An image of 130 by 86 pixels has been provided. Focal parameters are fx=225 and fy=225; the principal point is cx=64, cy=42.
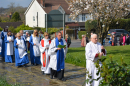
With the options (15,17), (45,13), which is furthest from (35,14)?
(15,17)

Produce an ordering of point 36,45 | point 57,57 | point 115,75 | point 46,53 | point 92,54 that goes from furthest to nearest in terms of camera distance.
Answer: point 36,45 → point 46,53 → point 57,57 → point 92,54 → point 115,75

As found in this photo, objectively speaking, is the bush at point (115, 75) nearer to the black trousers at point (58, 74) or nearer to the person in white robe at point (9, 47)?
the black trousers at point (58, 74)

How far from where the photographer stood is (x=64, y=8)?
181 feet

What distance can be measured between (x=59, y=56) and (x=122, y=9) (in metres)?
8.25

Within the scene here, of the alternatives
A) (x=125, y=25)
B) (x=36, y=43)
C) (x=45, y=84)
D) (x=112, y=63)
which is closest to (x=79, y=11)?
(x=36, y=43)

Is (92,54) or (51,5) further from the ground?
(51,5)

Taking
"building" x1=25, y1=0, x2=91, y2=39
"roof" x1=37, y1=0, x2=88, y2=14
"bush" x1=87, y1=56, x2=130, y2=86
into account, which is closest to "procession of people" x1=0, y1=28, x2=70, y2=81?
"bush" x1=87, y1=56, x2=130, y2=86

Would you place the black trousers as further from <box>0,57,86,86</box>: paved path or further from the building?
the building

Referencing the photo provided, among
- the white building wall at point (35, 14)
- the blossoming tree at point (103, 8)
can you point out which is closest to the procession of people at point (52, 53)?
the blossoming tree at point (103, 8)

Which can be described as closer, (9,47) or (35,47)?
(35,47)

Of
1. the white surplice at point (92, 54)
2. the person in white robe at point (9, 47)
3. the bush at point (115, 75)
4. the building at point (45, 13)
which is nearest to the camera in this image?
the bush at point (115, 75)

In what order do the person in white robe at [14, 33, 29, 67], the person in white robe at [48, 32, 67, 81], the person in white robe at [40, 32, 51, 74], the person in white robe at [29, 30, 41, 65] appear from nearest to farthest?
the person in white robe at [48, 32, 67, 81], the person in white robe at [40, 32, 51, 74], the person in white robe at [14, 33, 29, 67], the person in white robe at [29, 30, 41, 65]

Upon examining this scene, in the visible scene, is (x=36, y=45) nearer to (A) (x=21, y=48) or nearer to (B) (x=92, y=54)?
(A) (x=21, y=48)

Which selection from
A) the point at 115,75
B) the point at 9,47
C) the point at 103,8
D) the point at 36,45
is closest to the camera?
the point at 115,75
